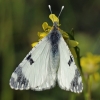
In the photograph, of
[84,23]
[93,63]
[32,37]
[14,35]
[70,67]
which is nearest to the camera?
[70,67]

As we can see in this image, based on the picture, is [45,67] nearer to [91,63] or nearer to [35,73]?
[35,73]

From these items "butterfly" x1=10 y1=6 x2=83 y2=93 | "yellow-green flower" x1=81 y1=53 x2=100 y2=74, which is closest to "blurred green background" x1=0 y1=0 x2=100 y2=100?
"yellow-green flower" x1=81 y1=53 x2=100 y2=74

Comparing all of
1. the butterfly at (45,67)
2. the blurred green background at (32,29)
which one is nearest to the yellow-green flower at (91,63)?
the blurred green background at (32,29)

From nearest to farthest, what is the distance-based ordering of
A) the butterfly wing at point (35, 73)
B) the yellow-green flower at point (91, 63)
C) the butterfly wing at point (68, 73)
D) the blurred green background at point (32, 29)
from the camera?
the butterfly wing at point (68, 73), the butterfly wing at point (35, 73), the yellow-green flower at point (91, 63), the blurred green background at point (32, 29)

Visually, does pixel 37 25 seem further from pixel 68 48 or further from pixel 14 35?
pixel 68 48

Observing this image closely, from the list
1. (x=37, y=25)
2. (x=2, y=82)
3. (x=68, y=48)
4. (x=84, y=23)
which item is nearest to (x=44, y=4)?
(x=37, y=25)

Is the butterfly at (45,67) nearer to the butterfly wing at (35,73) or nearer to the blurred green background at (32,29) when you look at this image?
the butterfly wing at (35,73)
